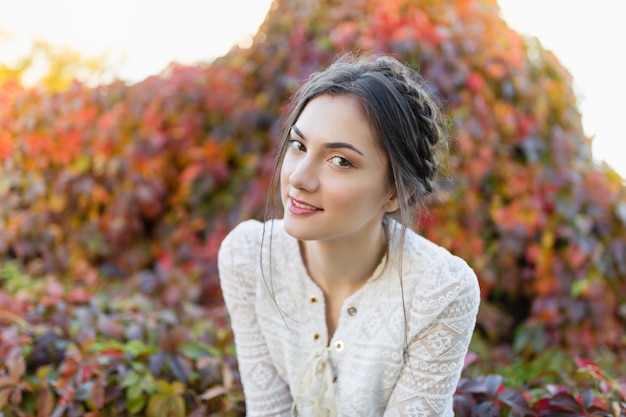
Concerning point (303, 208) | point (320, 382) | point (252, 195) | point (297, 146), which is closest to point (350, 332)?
point (320, 382)

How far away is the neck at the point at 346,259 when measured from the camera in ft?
5.66

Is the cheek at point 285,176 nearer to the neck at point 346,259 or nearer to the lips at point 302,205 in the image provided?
the lips at point 302,205

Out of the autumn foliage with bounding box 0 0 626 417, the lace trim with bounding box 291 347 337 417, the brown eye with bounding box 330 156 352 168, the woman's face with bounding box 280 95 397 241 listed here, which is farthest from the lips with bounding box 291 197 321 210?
the autumn foliage with bounding box 0 0 626 417

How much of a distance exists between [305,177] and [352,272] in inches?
14.6

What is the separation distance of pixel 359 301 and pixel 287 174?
396 millimetres

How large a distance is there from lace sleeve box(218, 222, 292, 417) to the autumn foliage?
30 centimetres

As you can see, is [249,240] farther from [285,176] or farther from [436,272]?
[436,272]

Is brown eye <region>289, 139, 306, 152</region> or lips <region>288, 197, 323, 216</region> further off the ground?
brown eye <region>289, 139, 306, 152</region>

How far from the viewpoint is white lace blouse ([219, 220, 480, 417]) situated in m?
1.60

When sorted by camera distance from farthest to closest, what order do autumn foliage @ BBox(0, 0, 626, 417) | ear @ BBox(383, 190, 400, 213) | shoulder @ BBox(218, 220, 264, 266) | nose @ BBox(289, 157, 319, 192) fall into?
autumn foliage @ BBox(0, 0, 626, 417), shoulder @ BBox(218, 220, 264, 266), ear @ BBox(383, 190, 400, 213), nose @ BBox(289, 157, 319, 192)

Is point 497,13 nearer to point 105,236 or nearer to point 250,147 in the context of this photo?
point 250,147

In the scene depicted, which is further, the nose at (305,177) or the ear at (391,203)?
the ear at (391,203)

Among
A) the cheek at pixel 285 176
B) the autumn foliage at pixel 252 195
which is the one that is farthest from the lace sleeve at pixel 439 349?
the autumn foliage at pixel 252 195

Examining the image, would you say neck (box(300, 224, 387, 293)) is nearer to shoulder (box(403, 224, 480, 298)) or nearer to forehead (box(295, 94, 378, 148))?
shoulder (box(403, 224, 480, 298))
